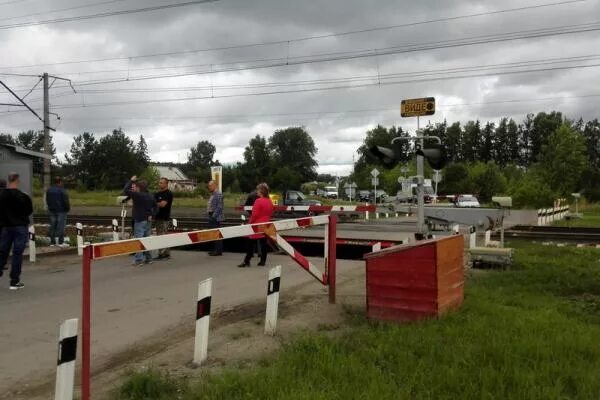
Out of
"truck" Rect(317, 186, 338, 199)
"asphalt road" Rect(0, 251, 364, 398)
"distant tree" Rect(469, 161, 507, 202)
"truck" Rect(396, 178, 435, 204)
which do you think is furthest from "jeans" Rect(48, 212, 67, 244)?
"truck" Rect(317, 186, 338, 199)

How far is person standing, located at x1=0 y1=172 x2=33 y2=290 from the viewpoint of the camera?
29.2 feet

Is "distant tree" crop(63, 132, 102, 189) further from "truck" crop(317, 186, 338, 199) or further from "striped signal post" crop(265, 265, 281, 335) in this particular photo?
"striped signal post" crop(265, 265, 281, 335)

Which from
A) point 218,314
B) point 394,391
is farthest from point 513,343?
point 218,314

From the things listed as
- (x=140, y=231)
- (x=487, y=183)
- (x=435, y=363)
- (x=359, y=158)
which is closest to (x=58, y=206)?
(x=140, y=231)

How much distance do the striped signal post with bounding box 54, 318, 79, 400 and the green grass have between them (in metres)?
0.60

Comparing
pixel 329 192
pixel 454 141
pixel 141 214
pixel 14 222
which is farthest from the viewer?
pixel 454 141

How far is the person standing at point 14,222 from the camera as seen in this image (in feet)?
29.2

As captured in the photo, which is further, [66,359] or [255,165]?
[255,165]

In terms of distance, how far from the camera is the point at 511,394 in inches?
155

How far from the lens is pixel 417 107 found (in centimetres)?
1062

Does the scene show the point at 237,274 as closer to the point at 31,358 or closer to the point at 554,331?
the point at 31,358

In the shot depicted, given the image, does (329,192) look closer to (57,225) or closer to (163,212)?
(57,225)

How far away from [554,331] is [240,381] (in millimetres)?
3141

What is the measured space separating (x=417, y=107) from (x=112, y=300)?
247 inches
